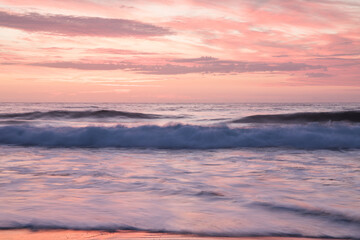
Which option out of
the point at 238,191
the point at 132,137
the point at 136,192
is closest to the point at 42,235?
the point at 136,192

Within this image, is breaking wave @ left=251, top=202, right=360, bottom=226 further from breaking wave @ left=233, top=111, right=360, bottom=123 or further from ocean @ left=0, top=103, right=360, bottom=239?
breaking wave @ left=233, top=111, right=360, bottom=123

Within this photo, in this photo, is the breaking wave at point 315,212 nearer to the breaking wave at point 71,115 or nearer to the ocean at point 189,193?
the ocean at point 189,193

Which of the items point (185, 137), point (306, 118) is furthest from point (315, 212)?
point (306, 118)

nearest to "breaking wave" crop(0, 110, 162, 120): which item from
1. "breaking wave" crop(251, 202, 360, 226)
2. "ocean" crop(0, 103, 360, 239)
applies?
"ocean" crop(0, 103, 360, 239)

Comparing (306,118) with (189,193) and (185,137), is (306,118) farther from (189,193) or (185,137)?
(189,193)

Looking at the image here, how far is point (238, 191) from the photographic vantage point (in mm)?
3814

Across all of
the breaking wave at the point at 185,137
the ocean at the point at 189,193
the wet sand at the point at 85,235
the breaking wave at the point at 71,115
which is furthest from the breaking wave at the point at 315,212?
the breaking wave at the point at 71,115

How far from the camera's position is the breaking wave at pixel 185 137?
9328 mm

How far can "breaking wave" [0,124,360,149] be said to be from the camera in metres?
9.33

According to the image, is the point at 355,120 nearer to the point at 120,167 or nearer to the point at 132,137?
the point at 132,137

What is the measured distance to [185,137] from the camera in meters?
10.0

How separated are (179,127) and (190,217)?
8.03m

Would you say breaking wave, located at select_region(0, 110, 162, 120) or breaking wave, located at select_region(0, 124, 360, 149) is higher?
breaking wave, located at select_region(0, 110, 162, 120)

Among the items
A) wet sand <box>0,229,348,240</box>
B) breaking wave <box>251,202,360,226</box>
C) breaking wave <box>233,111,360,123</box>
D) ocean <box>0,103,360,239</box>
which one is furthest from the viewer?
breaking wave <box>233,111,360,123</box>
